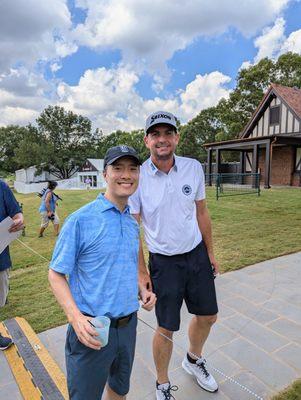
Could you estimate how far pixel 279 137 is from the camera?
17.0 meters

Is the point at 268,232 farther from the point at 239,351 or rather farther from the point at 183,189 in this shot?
the point at 183,189

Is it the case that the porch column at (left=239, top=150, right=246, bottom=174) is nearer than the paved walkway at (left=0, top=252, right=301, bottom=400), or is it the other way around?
the paved walkway at (left=0, top=252, right=301, bottom=400)

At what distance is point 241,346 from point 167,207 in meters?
1.68

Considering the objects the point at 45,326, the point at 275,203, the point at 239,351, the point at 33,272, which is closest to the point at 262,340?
the point at 239,351

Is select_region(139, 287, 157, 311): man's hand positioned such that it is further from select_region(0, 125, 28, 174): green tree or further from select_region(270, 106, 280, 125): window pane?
select_region(0, 125, 28, 174): green tree

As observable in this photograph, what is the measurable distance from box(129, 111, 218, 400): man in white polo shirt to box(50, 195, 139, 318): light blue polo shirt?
1.79 ft

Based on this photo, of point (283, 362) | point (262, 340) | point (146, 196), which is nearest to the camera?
point (146, 196)

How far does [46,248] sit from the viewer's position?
734 centimetres

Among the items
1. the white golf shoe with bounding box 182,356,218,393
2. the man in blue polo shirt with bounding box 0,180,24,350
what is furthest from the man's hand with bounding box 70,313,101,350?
the man in blue polo shirt with bounding box 0,180,24,350

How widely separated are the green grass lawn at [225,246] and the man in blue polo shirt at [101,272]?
205cm

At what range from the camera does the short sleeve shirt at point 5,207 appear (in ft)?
9.69

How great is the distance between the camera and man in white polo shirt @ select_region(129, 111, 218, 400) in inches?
83.3

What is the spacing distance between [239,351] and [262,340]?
12.3 inches

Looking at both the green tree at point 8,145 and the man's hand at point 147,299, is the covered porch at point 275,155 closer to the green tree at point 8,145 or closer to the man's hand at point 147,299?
the man's hand at point 147,299
